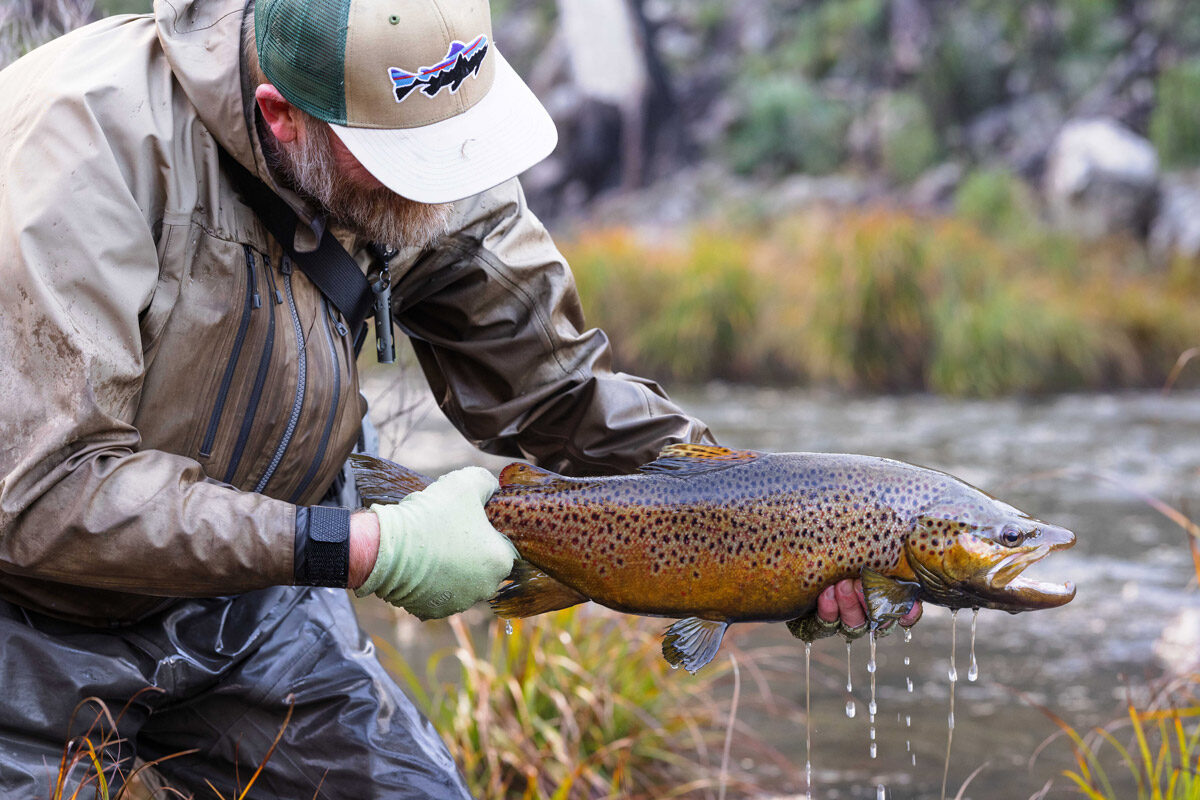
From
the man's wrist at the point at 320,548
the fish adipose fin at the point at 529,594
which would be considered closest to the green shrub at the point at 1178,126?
the fish adipose fin at the point at 529,594

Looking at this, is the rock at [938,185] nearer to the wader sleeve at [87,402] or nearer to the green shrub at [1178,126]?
the green shrub at [1178,126]

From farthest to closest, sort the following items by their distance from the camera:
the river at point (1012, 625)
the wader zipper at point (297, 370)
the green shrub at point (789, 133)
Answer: the green shrub at point (789, 133) < the river at point (1012, 625) < the wader zipper at point (297, 370)

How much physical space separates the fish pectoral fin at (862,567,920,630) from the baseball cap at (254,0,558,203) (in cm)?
100

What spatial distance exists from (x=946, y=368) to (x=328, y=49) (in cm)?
979

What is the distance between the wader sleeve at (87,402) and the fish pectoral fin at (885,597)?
1.03 m

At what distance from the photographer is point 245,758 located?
2559 millimetres

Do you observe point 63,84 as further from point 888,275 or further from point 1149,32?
point 1149,32

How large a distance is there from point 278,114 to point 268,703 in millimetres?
1174

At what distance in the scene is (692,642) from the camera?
7.67 feet

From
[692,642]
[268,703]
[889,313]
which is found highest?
[692,642]

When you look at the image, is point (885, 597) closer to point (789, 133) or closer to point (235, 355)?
point (235, 355)

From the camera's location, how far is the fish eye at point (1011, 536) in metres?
2.30

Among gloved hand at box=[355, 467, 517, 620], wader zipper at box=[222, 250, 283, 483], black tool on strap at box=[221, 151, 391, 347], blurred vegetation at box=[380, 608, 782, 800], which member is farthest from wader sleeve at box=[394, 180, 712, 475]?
blurred vegetation at box=[380, 608, 782, 800]

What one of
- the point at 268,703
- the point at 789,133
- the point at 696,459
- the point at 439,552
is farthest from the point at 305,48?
the point at 789,133
